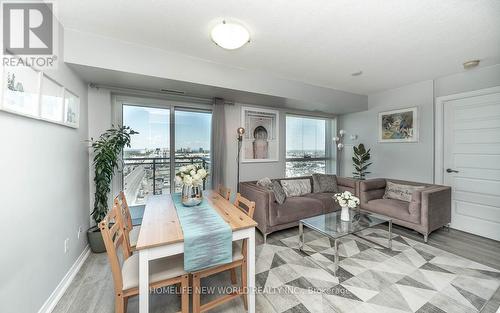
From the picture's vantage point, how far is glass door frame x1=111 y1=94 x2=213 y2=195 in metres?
2.94

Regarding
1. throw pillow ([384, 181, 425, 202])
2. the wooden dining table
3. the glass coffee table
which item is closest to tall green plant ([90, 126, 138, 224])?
the wooden dining table

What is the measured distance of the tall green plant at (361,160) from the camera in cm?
425

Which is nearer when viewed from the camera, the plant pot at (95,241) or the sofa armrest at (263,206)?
the plant pot at (95,241)

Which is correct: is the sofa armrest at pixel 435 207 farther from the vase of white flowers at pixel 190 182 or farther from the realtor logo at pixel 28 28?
the realtor logo at pixel 28 28

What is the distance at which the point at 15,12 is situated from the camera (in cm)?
135

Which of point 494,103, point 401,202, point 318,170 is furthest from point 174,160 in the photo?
point 494,103

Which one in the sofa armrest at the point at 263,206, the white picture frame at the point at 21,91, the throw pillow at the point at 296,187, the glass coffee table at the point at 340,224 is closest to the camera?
the white picture frame at the point at 21,91

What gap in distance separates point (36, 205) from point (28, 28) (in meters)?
1.33

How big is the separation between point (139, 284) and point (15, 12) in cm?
201

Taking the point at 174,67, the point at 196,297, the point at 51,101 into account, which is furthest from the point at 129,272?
the point at 174,67

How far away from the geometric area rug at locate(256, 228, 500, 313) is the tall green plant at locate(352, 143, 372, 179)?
185 cm

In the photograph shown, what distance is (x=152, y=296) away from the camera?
178cm

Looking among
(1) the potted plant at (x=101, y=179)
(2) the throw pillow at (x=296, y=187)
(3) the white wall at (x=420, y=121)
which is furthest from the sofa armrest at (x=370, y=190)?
(1) the potted plant at (x=101, y=179)

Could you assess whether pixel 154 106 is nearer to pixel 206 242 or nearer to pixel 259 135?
pixel 259 135
